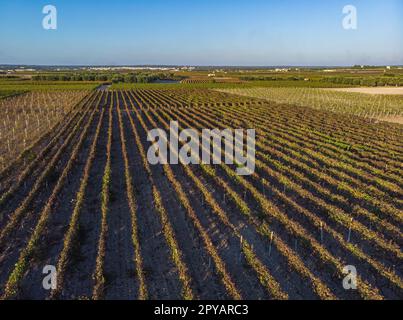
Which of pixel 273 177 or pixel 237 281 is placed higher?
pixel 273 177

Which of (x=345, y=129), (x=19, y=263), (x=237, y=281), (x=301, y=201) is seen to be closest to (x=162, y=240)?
(x=237, y=281)

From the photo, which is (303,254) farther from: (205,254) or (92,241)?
(92,241)

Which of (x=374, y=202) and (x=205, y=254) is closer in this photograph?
(x=205, y=254)

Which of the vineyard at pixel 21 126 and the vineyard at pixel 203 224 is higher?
the vineyard at pixel 21 126

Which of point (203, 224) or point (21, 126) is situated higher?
point (21, 126)

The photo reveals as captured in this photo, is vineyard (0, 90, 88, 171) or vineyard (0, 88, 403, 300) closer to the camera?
vineyard (0, 88, 403, 300)

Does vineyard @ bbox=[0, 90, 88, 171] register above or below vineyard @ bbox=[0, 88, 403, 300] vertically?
above

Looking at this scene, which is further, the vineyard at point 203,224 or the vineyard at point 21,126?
the vineyard at point 21,126
